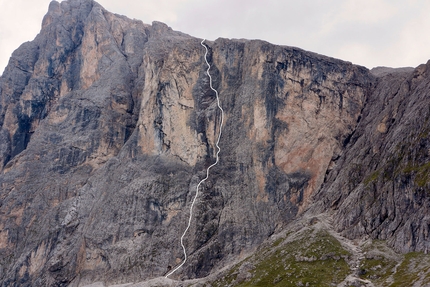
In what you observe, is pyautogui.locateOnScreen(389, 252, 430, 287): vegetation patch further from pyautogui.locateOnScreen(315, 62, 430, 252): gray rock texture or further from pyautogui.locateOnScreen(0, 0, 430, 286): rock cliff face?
pyautogui.locateOnScreen(0, 0, 430, 286): rock cliff face

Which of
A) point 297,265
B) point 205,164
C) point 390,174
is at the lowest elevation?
point 297,265

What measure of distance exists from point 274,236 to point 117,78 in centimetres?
9573

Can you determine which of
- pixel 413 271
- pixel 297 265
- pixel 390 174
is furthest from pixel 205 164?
pixel 413 271

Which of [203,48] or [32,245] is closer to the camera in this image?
[32,245]

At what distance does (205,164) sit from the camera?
16288 centimetres

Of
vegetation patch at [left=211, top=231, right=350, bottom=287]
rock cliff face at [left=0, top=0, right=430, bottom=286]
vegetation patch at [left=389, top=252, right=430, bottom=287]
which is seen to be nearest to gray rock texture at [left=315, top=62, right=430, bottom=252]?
rock cliff face at [left=0, top=0, right=430, bottom=286]

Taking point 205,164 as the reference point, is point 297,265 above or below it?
below

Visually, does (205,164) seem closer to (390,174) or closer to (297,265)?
(297,265)

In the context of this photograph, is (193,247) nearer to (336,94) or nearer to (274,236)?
(274,236)

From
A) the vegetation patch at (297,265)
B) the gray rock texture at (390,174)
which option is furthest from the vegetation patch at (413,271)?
the vegetation patch at (297,265)

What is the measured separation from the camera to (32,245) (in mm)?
164125

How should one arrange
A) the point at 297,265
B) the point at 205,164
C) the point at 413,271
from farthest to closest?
the point at 205,164 → the point at 297,265 → the point at 413,271

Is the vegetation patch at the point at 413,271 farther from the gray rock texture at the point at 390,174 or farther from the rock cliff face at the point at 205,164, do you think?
the rock cliff face at the point at 205,164

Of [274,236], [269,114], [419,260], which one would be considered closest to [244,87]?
[269,114]
